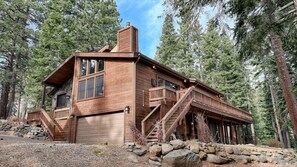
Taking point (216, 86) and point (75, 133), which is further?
point (216, 86)

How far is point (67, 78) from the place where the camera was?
17469 mm

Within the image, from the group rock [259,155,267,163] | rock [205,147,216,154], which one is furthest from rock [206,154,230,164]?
rock [259,155,267,163]

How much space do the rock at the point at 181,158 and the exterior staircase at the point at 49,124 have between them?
883cm

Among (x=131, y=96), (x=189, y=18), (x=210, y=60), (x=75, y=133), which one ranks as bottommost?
(x=75, y=133)

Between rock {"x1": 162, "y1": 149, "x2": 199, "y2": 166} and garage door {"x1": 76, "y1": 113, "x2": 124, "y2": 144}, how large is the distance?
4.21 meters

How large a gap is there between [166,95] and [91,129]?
497cm

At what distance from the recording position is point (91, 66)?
49.3 ft

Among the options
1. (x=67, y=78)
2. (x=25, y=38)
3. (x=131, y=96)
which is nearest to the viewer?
(x=131, y=96)

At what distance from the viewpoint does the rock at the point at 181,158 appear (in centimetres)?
804

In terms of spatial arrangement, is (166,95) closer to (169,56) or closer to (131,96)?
(131,96)

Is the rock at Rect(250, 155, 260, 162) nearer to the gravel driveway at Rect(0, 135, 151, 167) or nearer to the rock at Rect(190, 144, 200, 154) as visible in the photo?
the rock at Rect(190, 144, 200, 154)

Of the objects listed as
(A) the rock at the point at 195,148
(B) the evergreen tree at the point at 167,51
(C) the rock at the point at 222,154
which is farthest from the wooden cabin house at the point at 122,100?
(B) the evergreen tree at the point at 167,51

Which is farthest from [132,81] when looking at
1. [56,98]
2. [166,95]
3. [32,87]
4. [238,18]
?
[32,87]

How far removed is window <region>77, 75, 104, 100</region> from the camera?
1380cm
